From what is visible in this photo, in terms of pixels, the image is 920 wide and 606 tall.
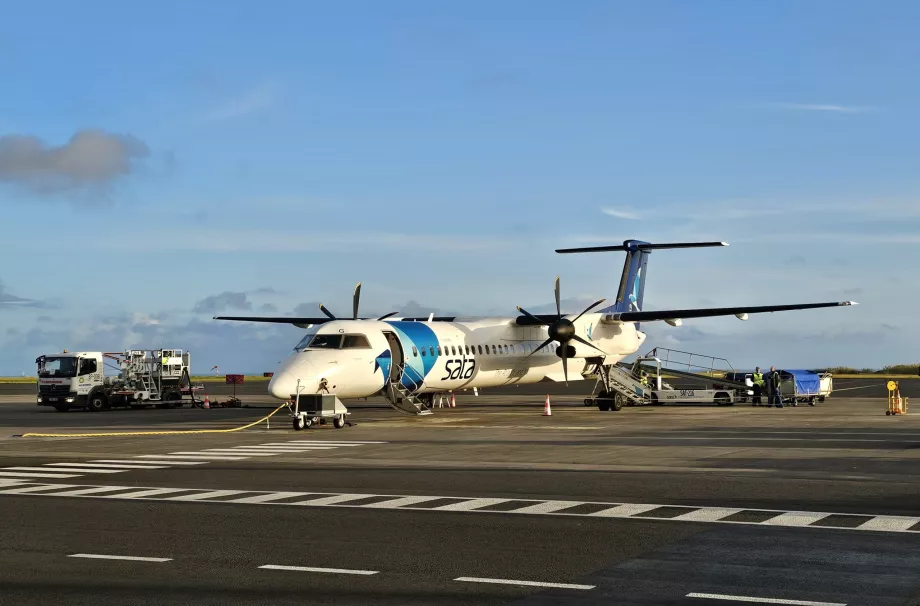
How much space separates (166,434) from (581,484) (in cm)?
1474

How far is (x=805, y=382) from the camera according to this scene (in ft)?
138

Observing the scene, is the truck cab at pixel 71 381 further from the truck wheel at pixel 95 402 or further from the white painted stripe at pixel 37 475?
the white painted stripe at pixel 37 475

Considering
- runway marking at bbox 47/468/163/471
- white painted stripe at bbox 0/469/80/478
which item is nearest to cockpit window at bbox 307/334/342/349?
runway marking at bbox 47/468/163/471

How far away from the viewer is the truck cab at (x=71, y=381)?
41.9 m

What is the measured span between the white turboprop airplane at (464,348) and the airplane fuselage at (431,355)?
0.03 m

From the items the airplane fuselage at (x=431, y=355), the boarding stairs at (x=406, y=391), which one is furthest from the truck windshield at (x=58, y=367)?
the boarding stairs at (x=406, y=391)

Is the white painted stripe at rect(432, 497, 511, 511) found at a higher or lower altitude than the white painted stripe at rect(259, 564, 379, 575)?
higher

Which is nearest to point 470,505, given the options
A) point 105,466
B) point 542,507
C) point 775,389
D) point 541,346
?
point 542,507

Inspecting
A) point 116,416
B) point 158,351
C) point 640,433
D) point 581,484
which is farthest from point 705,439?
point 158,351

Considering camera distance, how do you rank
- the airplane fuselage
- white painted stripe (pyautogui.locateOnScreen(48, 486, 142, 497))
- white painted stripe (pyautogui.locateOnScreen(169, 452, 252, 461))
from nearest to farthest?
white painted stripe (pyautogui.locateOnScreen(48, 486, 142, 497)) < white painted stripe (pyautogui.locateOnScreen(169, 452, 252, 461)) < the airplane fuselage

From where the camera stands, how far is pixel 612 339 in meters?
41.1

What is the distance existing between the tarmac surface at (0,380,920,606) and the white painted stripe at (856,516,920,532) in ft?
0.11

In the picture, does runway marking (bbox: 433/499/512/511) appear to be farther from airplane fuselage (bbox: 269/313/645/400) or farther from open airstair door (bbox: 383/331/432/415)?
open airstair door (bbox: 383/331/432/415)

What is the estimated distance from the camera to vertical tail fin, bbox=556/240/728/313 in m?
45.0
